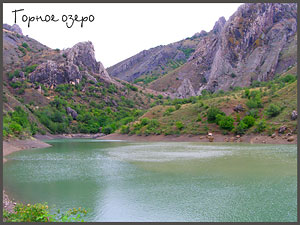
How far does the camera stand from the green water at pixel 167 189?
1653 cm

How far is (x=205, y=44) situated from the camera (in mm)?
175000

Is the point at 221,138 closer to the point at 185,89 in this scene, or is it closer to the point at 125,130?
the point at 125,130

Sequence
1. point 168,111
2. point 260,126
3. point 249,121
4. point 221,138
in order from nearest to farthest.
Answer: point 260,126 → point 249,121 → point 221,138 → point 168,111

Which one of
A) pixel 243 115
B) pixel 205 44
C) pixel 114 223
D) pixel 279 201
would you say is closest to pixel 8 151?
pixel 114 223

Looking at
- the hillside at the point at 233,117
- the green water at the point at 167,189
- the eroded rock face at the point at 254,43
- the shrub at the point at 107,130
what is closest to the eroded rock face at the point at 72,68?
the shrub at the point at 107,130

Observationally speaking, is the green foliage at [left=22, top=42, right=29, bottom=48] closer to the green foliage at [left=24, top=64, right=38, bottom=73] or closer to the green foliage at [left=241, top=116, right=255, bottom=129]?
the green foliage at [left=24, top=64, right=38, bottom=73]

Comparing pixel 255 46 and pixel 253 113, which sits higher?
pixel 255 46

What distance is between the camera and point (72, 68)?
465 feet

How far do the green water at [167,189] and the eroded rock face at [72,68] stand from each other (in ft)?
349

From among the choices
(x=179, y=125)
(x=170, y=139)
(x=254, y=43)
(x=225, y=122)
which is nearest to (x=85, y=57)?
(x=254, y=43)

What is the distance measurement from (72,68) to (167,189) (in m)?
129

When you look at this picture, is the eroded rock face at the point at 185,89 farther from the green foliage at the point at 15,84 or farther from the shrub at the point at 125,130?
the green foliage at the point at 15,84

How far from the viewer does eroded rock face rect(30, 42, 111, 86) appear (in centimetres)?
13341

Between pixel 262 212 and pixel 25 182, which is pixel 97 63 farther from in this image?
pixel 262 212
